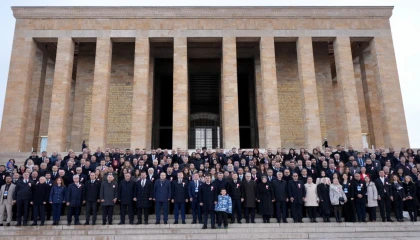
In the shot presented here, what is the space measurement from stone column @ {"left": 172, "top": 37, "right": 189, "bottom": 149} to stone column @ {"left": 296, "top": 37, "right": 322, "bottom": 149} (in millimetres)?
6711

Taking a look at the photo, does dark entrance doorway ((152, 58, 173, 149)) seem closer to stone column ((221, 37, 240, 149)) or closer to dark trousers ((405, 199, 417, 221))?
stone column ((221, 37, 240, 149))

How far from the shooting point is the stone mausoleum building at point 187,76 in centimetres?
2042

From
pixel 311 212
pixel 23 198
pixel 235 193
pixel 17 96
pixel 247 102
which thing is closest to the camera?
pixel 23 198

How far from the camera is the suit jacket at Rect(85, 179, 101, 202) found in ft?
32.3

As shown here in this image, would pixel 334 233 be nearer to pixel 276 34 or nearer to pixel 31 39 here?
pixel 276 34

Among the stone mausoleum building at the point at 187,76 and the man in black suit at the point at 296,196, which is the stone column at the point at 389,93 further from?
the man in black suit at the point at 296,196

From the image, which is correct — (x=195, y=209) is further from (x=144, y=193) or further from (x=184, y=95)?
(x=184, y=95)

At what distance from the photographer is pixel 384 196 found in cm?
1038

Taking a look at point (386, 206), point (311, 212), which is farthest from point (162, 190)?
point (386, 206)

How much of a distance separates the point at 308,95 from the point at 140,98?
950 cm

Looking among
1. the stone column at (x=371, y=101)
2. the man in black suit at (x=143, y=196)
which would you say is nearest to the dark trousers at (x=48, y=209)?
the man in black suit at (x=143, y=196)

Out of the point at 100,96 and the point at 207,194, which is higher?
the point at 100,96

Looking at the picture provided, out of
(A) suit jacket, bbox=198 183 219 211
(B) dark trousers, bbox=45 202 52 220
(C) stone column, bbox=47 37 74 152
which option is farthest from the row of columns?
(A) suit jacket, bbox=198 183 219 211

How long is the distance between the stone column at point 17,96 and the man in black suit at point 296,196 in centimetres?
1573
